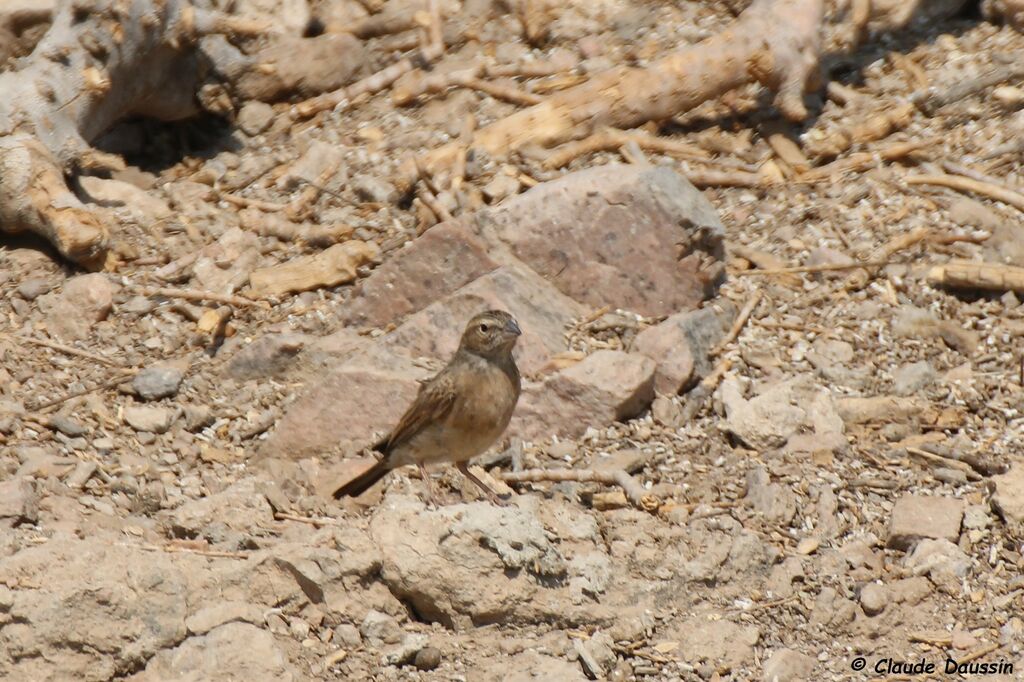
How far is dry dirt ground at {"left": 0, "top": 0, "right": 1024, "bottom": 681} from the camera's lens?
5.40 meters

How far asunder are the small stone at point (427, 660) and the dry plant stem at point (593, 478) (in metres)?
1.46

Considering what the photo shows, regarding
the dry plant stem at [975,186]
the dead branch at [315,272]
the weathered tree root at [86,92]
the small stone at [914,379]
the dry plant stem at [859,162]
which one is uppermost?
the weathered tree root at [86,92]

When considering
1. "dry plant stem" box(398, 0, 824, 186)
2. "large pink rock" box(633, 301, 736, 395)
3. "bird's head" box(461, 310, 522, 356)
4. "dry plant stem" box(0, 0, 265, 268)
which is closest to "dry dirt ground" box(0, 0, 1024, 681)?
"large pink rock" box(633, 301, 736, 395)

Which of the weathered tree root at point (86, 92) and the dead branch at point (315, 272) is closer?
the weathered tree root at point (86, 92)

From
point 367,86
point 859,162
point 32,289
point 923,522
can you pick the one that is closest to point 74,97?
point 32,289

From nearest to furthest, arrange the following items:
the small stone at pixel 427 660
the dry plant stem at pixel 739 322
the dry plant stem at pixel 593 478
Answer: the small stone at pixel 427 660
the dry plant stem at pixel 593 478
the dry plant stem at pixel 739 322

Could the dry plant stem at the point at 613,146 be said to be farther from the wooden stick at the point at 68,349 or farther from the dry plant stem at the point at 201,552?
the dry plant stem at the point at 201,552

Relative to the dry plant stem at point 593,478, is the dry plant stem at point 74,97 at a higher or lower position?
higher

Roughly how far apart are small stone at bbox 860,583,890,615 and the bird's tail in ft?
7.71

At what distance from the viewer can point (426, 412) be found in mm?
6641

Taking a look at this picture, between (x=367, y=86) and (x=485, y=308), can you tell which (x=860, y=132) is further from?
(x=367, y=86)

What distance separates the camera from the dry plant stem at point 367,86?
391 inches

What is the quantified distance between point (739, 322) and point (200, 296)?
3.17 meters

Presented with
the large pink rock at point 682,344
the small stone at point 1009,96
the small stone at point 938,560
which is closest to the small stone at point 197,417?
the large pink rock at point 682,344
